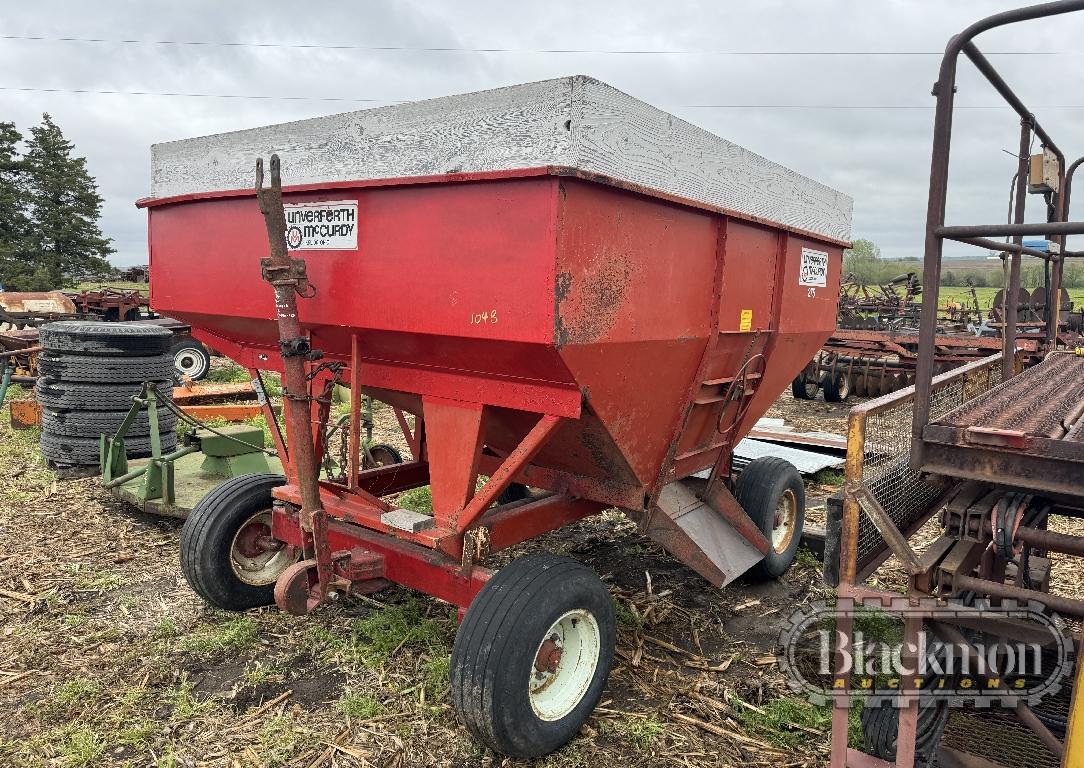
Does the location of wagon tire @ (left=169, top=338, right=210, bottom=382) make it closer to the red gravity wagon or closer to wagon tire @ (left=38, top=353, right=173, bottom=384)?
wagon tire @ (left=38, top=353, right=173, bottom=384)

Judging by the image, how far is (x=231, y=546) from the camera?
13.1ft

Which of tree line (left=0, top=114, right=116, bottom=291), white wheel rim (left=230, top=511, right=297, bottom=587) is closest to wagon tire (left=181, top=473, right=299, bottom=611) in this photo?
white wheel rim (left=230, top=511, right=297, bottom=587)

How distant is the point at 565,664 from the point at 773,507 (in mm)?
2099

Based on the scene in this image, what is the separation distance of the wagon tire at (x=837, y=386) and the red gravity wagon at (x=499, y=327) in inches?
332

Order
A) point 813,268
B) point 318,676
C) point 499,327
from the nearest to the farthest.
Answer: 1. point 499,327
2. point 318,676
3. point 813,268

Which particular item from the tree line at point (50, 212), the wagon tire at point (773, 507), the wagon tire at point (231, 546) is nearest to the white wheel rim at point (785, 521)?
the wagon tire at point (773, 507)

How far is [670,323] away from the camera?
3252 millimetres

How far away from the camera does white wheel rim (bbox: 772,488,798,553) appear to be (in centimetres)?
498

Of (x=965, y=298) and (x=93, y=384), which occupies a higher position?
(x=965, y=298)

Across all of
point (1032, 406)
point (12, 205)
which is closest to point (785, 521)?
point (1032, 406)

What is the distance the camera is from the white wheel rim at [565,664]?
305 centimetres

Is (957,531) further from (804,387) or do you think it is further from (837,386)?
(804,387)

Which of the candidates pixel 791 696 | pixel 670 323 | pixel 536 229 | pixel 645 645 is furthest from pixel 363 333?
pixel 791 696

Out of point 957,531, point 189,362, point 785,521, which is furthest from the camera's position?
point 189,362
